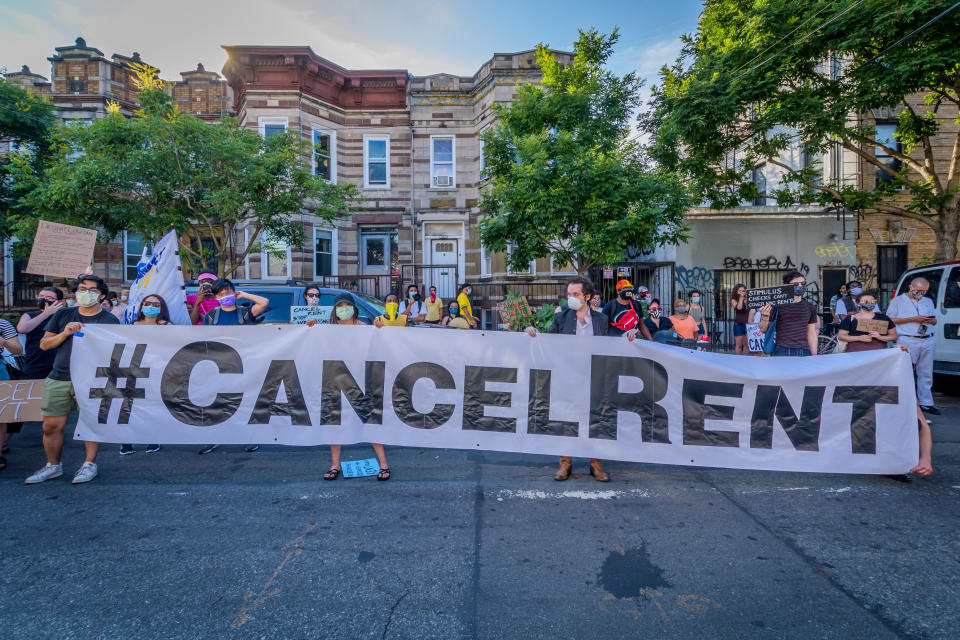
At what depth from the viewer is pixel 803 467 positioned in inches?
185

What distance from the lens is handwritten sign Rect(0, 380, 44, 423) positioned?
17.1ft

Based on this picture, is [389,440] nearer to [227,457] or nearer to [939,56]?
[227,457]

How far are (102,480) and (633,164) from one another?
12348mm

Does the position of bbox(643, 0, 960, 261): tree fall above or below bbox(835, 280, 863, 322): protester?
above

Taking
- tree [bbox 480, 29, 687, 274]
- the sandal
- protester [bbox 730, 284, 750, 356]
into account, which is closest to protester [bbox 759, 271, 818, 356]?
protester [bbox 730, 284, 750, 356]

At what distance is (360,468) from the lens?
536 cm

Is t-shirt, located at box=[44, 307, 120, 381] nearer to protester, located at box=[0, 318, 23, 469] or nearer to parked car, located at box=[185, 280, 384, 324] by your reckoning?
protester, located at box=[0, 318, 23, 469]

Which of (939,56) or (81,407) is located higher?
(939,56)

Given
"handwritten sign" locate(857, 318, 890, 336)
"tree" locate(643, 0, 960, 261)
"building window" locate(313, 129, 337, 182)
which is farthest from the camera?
"building window" locate(313, 129, 337, 182)

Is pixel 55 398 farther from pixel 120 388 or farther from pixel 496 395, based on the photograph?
pixel 496 395

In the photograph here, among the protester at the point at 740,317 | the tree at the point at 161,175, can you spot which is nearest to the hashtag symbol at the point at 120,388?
the tree at the point at 161,175

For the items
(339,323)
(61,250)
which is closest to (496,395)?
(339,323)

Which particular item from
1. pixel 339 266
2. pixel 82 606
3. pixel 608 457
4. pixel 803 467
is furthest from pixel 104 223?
pixel 803 467

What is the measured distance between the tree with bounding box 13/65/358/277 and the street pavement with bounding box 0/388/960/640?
8.44 metres
